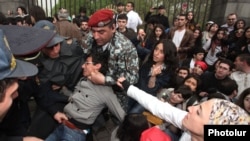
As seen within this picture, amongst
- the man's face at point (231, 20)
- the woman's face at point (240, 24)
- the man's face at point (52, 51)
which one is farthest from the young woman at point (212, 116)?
the man's face at point (231, 20)

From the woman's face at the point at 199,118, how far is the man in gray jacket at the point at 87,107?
35.2 inches

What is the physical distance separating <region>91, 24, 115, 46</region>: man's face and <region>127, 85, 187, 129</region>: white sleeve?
2.05 feet

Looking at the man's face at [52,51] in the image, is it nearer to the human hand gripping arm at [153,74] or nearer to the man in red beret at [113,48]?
the man in red beret at [113,48]

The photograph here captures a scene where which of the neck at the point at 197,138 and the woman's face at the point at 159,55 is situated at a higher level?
the woman's face at the point at 159,55

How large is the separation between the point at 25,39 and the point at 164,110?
1353mm

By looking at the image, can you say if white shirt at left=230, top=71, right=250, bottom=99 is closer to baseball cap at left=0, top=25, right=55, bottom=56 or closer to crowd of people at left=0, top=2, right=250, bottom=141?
crowd of people at left=0, top=2, right=250, bottom=141

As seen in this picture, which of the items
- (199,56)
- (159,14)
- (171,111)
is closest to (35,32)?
(171,111)

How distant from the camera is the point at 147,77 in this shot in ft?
10.3

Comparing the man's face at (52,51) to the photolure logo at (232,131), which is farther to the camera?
the man's face at (52,51)

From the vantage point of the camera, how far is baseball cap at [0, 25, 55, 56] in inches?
80.4

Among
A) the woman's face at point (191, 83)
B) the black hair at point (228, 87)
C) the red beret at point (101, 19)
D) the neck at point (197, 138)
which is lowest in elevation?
the black hair at point (228, 87)

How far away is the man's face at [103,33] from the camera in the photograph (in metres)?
2.52

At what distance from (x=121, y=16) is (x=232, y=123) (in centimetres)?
400

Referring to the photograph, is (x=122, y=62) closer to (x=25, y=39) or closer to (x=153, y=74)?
(x=153, y=74)
